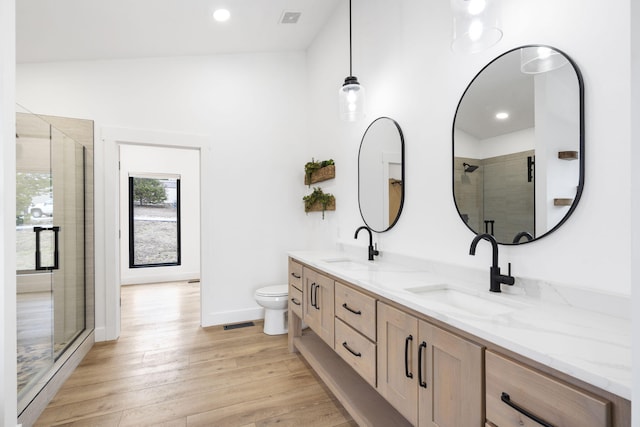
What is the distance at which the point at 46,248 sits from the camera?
2.42 meters

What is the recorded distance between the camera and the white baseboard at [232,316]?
354 cm

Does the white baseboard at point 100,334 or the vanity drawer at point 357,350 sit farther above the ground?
the vanity drawer at point 357,350

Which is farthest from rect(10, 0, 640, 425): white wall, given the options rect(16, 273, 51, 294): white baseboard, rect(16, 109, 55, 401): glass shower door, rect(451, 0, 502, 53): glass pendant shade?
rect(16, 273, 51, 294): white baseboard

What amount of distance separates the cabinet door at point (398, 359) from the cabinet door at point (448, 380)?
0.15ft

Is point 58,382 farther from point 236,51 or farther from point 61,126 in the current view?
point 236,51

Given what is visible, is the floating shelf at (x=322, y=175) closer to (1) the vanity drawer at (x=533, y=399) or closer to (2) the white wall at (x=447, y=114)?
(2) the white wall at (x=447, y=114)

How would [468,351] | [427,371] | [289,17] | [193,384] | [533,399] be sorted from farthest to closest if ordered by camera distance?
[289,17], [193,384], [427,371], [468,351], [533,399]

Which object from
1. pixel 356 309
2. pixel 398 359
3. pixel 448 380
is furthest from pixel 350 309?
pixel 448 380

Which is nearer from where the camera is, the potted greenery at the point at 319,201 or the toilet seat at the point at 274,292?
the toilet seat at the point at 274,292

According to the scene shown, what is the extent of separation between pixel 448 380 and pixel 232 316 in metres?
2.92

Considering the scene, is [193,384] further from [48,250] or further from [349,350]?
[48,250]

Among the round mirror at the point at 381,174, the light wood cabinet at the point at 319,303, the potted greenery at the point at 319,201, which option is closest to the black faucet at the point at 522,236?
the round mirror at the point at 381,174

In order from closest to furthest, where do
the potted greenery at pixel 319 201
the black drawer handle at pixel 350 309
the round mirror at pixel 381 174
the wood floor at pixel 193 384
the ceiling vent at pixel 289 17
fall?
the black drawer handle at pixel 350 309 → the wood floor at pixel 193 384 → the round mirror at pixel 381 174 → the ceiling vent at pixel 289 17 → the potted greenery at pixel 319 201

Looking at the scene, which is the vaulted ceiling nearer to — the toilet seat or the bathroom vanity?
the bathroom vanity
